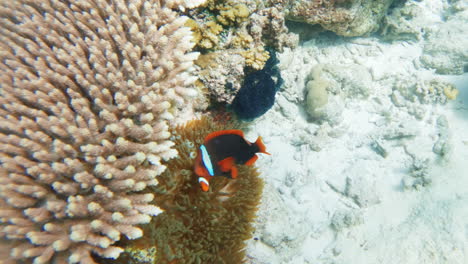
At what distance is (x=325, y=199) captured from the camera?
486 centimetres

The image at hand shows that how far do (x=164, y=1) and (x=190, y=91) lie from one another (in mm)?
1206

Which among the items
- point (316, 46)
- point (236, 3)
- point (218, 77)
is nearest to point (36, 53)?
point (218, 77)

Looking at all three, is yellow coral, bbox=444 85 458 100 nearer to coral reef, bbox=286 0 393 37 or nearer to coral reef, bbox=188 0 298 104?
coral reef, bbox=286 0 393 37

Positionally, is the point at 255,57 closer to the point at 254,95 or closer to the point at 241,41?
the point at 241,41

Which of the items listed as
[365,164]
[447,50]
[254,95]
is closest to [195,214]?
[254,95]

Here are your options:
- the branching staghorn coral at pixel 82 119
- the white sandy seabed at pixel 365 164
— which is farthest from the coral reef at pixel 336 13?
the branching staghorn coral at pixel 82 119

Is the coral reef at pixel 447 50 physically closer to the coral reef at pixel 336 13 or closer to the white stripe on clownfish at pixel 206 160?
the coral reef at pixel 336 13

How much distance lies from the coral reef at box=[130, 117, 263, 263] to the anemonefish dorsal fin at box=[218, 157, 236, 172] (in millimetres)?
480

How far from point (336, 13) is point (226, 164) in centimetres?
411

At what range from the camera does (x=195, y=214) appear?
289cm

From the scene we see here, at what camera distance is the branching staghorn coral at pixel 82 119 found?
2141 millimetres

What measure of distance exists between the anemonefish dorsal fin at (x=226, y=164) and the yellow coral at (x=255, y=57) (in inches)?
70.8

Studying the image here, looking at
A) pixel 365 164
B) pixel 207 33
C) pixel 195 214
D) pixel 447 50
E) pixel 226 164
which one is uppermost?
pixel 207 33

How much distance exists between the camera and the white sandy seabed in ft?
13.7
